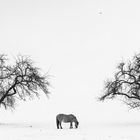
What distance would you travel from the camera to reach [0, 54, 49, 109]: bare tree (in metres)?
41.0

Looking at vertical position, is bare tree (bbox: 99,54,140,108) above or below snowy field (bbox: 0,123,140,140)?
above

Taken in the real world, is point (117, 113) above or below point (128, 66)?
below

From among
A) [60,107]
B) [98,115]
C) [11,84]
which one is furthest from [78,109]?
[11,84]

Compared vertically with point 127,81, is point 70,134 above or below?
below

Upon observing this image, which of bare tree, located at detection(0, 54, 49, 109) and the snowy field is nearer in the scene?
the snowy field

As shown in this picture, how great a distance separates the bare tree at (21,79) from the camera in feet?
134

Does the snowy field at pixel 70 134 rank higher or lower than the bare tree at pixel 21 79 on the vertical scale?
lower

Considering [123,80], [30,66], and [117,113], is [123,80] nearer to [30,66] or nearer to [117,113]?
[30,66]

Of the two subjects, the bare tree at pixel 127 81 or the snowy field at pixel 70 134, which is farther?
the bare tree at pixel 127 81

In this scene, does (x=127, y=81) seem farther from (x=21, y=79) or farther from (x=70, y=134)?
(x=70, y=134)

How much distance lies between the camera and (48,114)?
59.7 meters

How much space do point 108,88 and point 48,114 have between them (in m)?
19.8

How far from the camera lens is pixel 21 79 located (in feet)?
136

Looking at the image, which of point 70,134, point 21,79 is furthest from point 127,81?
point 70,134
